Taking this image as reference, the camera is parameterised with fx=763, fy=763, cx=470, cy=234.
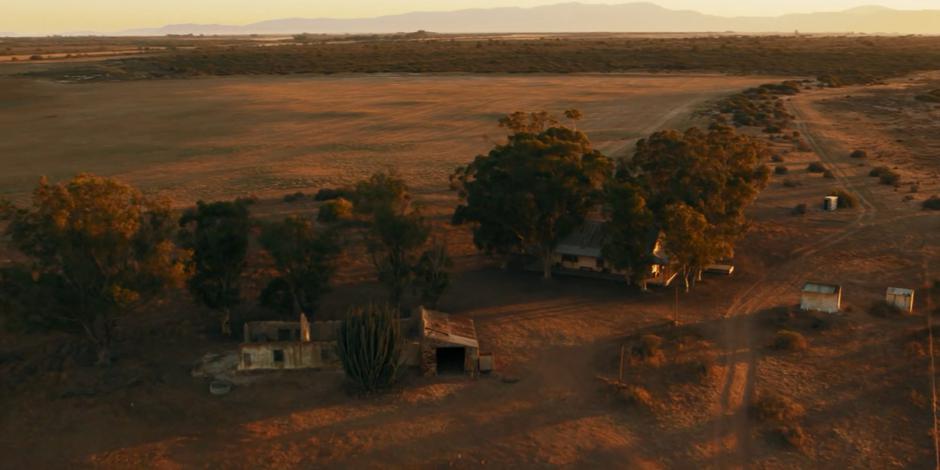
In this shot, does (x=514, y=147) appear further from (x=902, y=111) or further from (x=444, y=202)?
(x=902, y=111)

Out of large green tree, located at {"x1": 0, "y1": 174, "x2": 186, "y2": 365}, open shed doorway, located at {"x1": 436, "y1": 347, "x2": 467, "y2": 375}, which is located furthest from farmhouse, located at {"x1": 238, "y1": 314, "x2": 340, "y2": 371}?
large green tree, located at {"x1": 0, "y1": 174, "x2": 186, "y2": 365}

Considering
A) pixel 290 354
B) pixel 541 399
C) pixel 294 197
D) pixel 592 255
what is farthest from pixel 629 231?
pixel 294 197

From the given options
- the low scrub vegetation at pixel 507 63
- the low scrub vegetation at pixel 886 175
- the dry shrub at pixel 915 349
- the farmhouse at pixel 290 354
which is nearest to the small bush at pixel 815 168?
the low scrub vegetation at pixel 886 175

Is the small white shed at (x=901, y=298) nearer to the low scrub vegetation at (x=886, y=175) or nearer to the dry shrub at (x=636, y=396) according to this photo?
the dry shrub at (x=636, y=396)

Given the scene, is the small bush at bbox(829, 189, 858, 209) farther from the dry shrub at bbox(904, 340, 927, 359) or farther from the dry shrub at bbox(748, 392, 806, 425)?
the dry shrub at bbox(748, 392, 806, 425)

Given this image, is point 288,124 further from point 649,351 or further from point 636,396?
point 636,396
